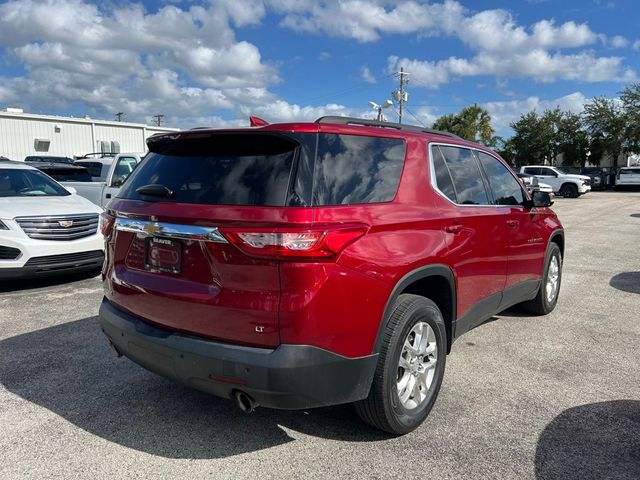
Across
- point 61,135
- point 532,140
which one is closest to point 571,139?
point 532,140

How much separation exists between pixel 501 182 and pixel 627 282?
4.02 m

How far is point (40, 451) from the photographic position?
295 cm

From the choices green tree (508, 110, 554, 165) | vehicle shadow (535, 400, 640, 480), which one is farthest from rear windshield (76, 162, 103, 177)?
green tree (508, 110, 554, 165)

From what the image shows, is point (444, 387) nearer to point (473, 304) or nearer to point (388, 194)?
point (473, 304)

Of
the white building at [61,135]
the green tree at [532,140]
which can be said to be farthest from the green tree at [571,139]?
the white building at [61,135]

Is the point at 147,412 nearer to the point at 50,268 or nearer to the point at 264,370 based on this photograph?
the point at 264,370

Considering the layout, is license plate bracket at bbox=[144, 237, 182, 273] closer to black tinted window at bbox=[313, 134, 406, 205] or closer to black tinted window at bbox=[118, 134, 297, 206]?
black tinted window at bbox=[118, 134, 297, 206]

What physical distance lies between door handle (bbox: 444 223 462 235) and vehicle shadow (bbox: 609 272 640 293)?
14.9 ft

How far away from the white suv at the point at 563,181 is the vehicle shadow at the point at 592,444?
27366mm

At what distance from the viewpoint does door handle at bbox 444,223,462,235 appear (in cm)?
339

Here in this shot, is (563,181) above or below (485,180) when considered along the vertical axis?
below

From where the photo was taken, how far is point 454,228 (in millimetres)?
3479

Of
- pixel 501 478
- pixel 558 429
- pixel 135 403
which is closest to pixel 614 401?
pixel 558 429

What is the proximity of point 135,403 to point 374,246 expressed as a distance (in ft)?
6.67
